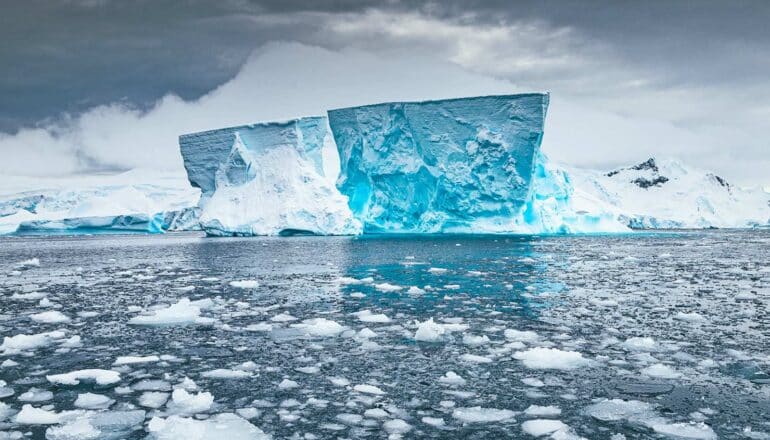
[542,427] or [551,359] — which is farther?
[551,359]

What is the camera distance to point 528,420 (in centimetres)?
402

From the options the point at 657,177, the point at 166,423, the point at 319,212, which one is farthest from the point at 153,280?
the point at 657,177

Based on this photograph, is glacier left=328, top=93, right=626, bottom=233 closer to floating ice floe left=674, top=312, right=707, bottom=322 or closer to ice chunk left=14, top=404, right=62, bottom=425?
floating ice floe left=674, top=312, right=707, bottom=322

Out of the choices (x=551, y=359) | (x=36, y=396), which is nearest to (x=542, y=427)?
(x=551, y=359)

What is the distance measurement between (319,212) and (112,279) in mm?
21908

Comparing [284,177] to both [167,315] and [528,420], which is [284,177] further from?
[528,420]

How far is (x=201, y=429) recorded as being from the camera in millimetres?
3812

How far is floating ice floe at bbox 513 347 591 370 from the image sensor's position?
5.41m

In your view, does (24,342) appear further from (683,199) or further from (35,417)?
(683,199)

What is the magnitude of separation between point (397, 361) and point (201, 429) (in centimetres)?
227

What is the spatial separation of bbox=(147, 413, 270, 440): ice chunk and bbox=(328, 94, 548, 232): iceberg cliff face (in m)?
30.2

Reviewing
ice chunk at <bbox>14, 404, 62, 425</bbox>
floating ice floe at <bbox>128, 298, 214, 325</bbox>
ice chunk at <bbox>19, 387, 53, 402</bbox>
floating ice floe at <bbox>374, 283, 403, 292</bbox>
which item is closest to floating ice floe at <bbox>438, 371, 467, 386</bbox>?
ice chunk at <bbox>14, 404, 62, 425</bbox>

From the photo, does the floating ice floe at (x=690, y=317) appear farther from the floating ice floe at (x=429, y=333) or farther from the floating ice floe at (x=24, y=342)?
the floating ice floe at (x=24, y=342)

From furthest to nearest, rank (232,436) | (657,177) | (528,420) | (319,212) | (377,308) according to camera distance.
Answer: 1. (657,177)
2. (319,212)
3. (377,308)
4. (528,420)
5. (232,436)
